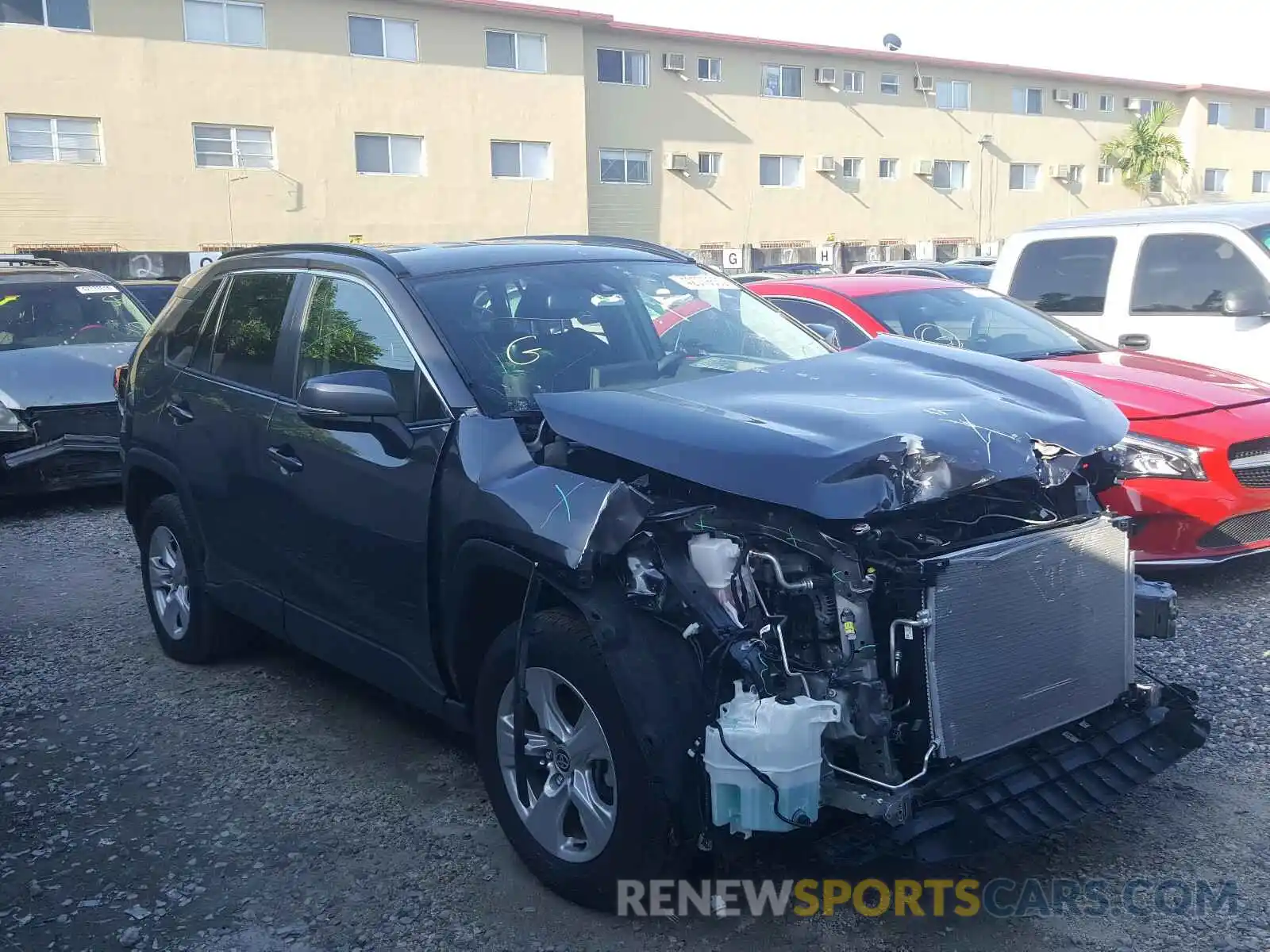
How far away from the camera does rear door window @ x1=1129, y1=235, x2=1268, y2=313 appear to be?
7.69m

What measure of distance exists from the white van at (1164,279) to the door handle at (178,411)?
19.1 ft

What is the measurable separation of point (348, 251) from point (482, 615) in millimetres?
1670

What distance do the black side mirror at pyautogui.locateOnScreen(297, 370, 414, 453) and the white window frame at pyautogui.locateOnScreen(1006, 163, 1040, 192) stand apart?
3986cm

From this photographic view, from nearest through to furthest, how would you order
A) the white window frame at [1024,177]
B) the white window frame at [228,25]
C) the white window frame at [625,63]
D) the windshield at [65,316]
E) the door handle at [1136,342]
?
1. the door handle at [1136,342]
2. the windshield at [65,316]
3. the white window frame at [228,25]
4. the white window frame at [625,63]
5. the white window frame at [1024,177]

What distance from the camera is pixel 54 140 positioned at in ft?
82.4

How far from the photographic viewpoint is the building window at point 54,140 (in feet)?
81.3

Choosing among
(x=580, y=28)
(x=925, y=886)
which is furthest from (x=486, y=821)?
(x=580, y=28)

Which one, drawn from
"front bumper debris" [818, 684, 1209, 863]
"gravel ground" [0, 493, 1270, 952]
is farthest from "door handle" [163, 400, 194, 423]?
"front bumper debris" [818, 684, 1209, 863]

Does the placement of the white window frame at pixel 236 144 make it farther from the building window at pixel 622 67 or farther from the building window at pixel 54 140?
the building window at pixel 622 67

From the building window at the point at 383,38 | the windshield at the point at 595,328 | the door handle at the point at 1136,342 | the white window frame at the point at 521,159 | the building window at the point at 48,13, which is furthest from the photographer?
the white window frame at the point at 521,159

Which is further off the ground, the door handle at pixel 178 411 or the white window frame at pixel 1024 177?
the white window frame at pixel 1024 177

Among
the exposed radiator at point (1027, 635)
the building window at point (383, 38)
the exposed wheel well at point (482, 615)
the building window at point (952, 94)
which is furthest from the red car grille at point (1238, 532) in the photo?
the building window at point (952, 94)

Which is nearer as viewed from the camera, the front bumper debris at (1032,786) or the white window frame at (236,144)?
the front bumper debris at (1032,786)

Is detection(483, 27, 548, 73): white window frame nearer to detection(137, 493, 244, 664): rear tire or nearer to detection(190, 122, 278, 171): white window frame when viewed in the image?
detection(190, 122, 278, 171): white window frame
